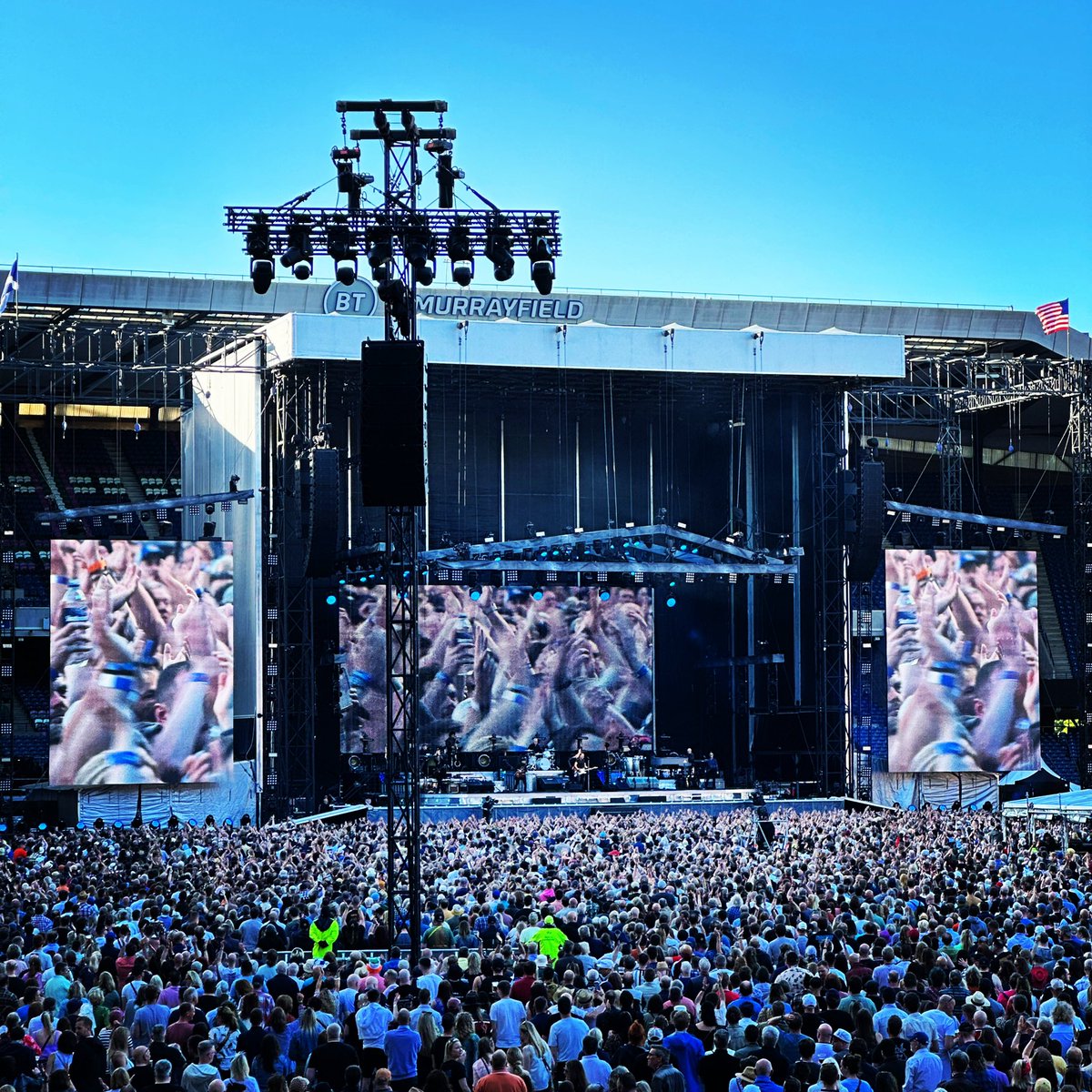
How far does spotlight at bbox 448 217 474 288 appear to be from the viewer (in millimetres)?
19328

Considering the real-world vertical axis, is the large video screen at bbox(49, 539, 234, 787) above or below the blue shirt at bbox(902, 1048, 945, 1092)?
above

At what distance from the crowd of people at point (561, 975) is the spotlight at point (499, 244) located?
22.3 ft

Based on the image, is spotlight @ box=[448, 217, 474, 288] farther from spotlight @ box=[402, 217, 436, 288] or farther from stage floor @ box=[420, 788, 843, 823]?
stage floor @ box=[420, 788, 843, 823]

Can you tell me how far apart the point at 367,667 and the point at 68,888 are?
2130 centimetres

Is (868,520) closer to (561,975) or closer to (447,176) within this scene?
(447,176)

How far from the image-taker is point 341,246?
1927cm

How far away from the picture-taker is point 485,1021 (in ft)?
37.2

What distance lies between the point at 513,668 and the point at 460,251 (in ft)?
76.4

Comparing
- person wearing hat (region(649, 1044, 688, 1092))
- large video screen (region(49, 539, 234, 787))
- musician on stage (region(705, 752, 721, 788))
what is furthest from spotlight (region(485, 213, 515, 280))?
musician on stage (region(705, 752, 721, 788))

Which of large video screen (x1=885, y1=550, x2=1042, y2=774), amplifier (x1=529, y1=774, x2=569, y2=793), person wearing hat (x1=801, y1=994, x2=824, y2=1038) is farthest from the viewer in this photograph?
large video screen (x1=885, y1=550, x2=1042, y2=774)

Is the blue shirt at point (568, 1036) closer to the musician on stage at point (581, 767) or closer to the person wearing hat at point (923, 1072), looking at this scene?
the person wearing hat at point (923, 1072)

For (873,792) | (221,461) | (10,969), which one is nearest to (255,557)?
(221,461)

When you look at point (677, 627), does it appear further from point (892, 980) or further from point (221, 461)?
point (892, 980)

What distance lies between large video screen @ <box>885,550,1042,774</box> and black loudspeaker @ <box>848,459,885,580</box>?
1.11m
